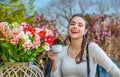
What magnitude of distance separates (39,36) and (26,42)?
0.14 m

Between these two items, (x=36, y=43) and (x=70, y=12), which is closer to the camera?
(x=36, y=43)

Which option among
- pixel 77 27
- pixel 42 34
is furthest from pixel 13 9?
pixel 42 34

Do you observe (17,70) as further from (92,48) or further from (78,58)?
(92,48)

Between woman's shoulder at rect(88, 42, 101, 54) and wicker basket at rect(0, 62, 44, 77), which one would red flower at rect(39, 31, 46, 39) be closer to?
wicker basket at rect(0, 62, 44, 77)

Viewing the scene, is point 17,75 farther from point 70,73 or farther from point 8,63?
point 70,73

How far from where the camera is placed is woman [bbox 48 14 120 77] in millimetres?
2895

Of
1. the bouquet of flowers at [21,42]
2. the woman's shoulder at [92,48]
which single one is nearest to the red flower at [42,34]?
the bouquet of flowers at [21,42]

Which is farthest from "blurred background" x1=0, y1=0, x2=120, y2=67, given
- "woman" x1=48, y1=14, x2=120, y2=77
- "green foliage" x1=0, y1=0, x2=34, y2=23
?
"woman" x1=48, y1=14, x2=120, y2=77

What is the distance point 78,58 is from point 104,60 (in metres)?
0.20

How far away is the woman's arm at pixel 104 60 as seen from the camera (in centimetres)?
289

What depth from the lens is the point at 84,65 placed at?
9.50 feet

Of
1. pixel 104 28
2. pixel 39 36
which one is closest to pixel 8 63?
pixel 39 36

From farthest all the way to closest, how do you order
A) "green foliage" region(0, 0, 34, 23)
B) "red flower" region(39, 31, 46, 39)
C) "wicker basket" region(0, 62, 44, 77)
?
1. "green foliage" region(0, 0, 34, 23)
2. "red flower" region(39, 31, 46, 39)
3. "wicker basket" region(0, 62, 44, 77)

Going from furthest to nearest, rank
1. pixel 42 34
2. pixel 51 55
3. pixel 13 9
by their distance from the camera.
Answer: pixel 13 9
pixel 51 55
pixel 42 34
